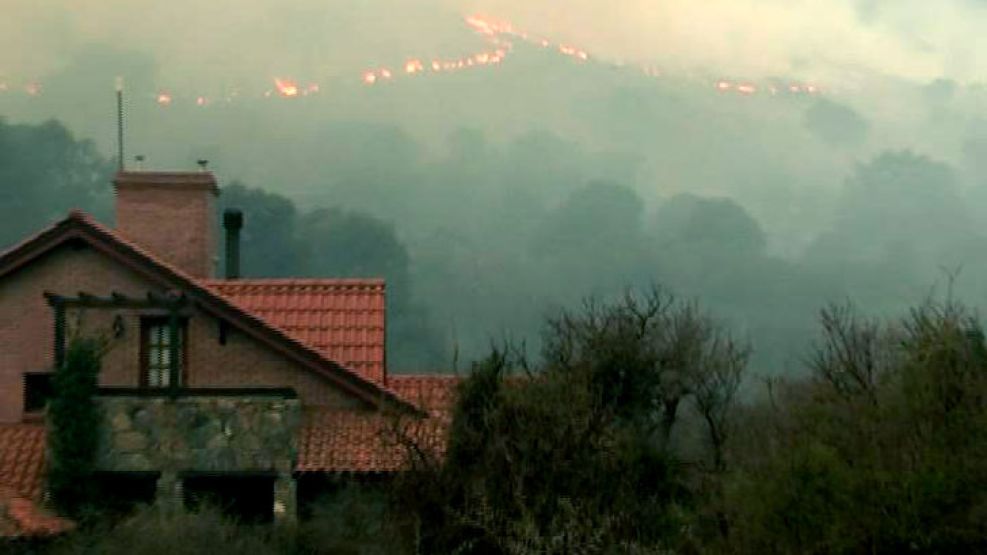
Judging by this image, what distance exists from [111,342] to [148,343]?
82cm

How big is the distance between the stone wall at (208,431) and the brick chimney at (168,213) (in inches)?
363

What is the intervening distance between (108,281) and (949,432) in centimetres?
1820

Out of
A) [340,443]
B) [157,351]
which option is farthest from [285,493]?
[157,351]

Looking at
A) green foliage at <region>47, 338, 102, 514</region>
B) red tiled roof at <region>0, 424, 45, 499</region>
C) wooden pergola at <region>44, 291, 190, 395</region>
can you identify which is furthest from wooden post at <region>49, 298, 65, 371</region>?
red tiled roof at <region>0, 424, 45, 499</region>

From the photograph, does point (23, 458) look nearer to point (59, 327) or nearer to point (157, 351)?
point (59, 327)

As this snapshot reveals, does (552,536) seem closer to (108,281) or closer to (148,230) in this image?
(108,281)

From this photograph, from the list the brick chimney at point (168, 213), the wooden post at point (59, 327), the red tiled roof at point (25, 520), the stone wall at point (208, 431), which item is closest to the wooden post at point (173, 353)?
the stone wall at point (208, 431)

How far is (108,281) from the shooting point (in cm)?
3019

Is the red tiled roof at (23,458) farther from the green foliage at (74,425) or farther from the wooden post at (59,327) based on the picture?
the wooden post at (59,327)

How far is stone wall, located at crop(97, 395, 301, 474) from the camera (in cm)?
2725

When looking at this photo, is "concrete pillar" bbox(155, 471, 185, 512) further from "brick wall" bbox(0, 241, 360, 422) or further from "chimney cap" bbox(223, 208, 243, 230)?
"chimney cap" bbox(223, 208, 243, 230)

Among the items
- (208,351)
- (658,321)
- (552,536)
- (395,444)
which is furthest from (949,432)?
(208,351)

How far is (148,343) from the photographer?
30.2 metres

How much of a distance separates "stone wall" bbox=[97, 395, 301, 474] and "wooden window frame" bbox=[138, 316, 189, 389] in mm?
2216
